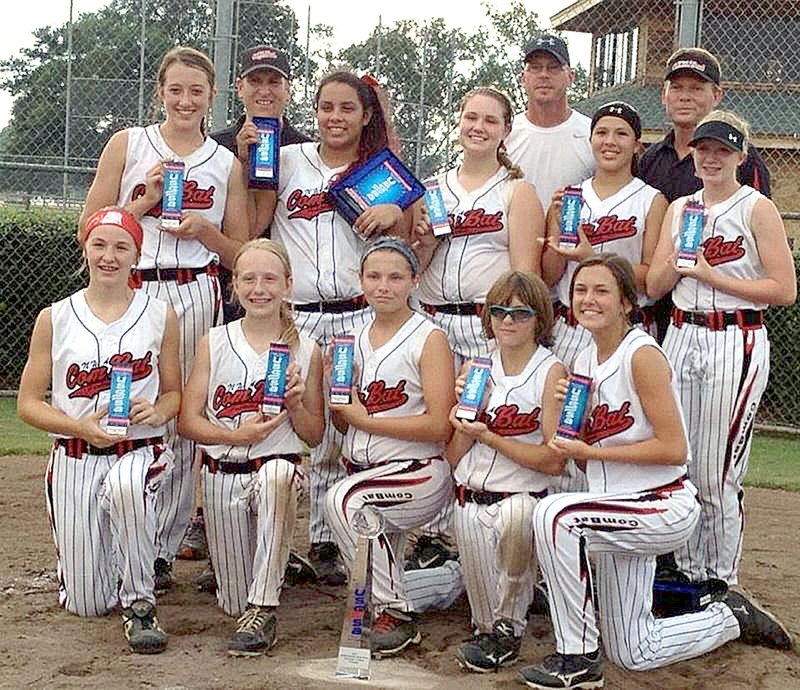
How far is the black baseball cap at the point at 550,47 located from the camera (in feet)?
16.0

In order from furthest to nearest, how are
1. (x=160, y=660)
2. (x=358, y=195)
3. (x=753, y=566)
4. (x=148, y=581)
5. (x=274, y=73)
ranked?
(x=753, y=566) < (x=274, y=73) < (x=358, y=195) < (x=148, y=581) < (x=160, y=660)

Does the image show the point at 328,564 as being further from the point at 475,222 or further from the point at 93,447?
the point at 475,222

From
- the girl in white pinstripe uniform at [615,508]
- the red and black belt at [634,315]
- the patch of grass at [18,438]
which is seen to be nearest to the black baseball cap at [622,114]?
the red and black belt at [634,315]

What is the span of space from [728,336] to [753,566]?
1.71m

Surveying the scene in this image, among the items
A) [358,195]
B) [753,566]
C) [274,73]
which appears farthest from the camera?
[753,566]

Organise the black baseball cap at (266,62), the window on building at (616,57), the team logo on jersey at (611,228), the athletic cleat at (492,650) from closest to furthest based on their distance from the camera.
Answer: the athletic cleat at (492,650) < the team logo on jersey at (611,228) < the black baseball cap at (266,62) < the window on building at (616,57)

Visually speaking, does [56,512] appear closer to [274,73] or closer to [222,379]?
[222,379]

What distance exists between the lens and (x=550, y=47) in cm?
489

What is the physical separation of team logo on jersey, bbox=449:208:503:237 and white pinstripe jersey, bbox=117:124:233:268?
93 cm

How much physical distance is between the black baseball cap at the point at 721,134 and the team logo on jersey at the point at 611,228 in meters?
0.42

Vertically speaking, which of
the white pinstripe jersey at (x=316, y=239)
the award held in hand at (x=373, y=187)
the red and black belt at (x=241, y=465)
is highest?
the award held in hand at (x=373, y=187)

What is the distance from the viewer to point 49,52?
14656mm

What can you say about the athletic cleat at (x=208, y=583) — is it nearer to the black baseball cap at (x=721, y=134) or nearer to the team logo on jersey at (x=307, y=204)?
the team logo on jersey at (x=307, y=204)

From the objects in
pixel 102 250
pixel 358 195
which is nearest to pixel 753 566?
pixel 358 195
